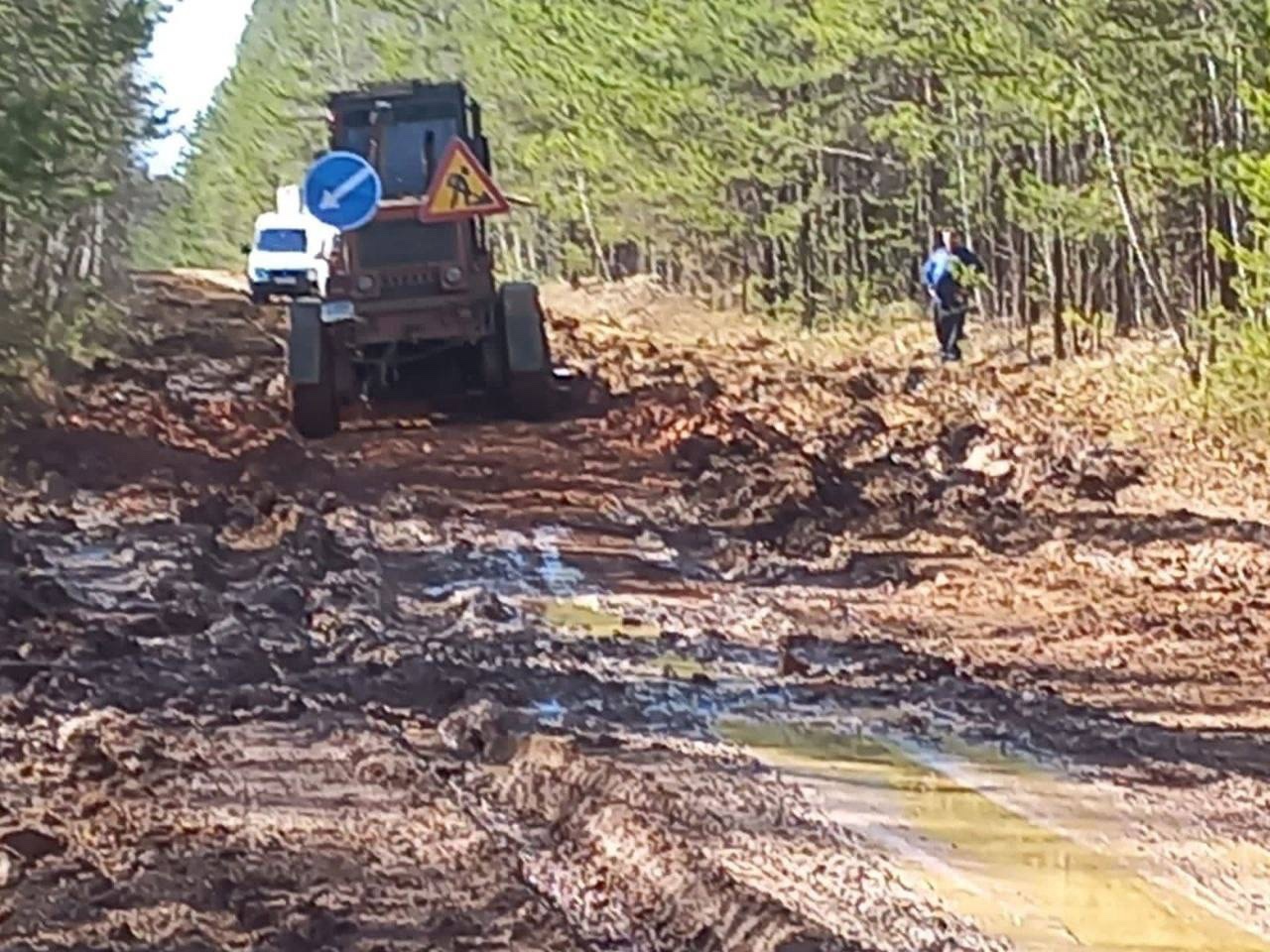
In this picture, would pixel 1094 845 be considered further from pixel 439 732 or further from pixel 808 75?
pixel 808 75

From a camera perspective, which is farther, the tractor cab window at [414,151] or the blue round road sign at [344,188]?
the tractor cab window at [414,151]

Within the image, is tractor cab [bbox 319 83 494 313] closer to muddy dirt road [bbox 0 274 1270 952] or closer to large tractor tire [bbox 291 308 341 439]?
large tractor tire [bbox 291 308 341 439]

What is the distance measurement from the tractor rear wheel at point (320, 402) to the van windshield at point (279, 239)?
25.1m

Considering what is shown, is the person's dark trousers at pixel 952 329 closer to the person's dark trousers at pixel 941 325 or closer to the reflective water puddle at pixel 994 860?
the person's dark trousers at pixel 941 325

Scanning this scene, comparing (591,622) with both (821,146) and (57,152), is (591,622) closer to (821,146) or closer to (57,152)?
(57,152)

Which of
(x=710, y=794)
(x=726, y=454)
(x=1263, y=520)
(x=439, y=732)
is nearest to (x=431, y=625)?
(x=439, y=732)

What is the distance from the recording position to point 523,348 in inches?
797

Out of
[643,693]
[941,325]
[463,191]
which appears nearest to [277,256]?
[941,325]

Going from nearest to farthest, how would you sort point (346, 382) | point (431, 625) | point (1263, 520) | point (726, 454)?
point (431, 625) < point (1263, 520) < point (726, 454) < point (346, 382)

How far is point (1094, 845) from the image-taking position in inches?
285

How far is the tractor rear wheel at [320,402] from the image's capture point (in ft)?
65.3

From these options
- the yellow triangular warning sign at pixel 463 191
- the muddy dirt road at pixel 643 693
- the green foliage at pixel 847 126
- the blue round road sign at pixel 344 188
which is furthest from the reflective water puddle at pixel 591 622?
the green foliage at pixel 847 126

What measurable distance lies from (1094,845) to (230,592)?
21.5 feet

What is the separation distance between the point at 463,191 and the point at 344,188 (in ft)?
7.19
